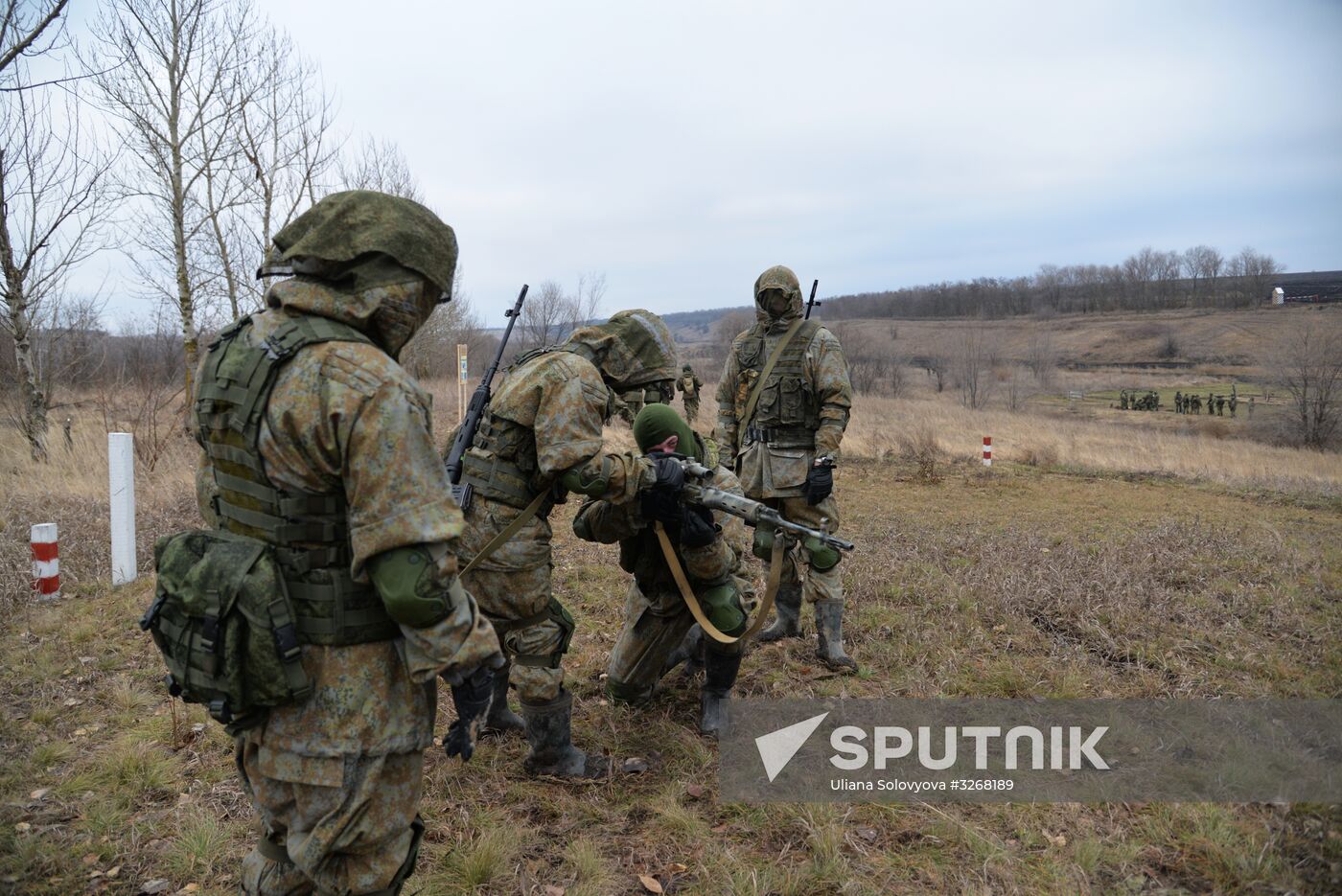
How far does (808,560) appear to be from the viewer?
5.43 meters

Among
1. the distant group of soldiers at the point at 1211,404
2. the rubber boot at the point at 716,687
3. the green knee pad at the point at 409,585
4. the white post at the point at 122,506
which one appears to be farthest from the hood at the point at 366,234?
the distant group of soldiers at the point at 1211,404

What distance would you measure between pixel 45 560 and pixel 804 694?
6054 mm

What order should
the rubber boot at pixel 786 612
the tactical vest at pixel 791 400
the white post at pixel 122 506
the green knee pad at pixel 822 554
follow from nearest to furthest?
the green knee pad at pixel 822 554 → the tactical vest at pixel 791 400 → the rubber boot at pixel 786 612 → the white post at pixel 122 506

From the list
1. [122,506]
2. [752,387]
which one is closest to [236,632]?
[752,387]

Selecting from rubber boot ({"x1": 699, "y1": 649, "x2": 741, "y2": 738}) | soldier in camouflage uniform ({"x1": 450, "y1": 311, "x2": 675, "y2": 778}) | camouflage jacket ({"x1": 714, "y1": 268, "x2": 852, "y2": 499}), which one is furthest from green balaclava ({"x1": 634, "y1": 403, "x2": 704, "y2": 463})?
camouflage jacket ({"x1": 714, "y1": 268, "x2": 852, "y2": 499})

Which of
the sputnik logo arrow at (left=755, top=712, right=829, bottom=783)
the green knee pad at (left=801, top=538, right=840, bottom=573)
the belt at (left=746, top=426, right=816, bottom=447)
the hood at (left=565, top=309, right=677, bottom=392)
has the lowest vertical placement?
the sputnik logo arrow at (left=755, top=712, right=829, bottom=783)

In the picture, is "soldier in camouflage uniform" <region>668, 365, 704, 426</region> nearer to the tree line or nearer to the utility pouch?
the utility pouch

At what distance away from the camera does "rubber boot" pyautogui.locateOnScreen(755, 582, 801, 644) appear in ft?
19.1

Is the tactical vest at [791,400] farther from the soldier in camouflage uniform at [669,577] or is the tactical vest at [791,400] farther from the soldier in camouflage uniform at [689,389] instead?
the soldier in camouflage uniform at [669,577]

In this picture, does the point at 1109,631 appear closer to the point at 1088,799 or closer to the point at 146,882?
the point at 1088,799

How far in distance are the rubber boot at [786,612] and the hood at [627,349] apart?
235 centimetres

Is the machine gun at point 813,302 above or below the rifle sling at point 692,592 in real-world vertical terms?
above

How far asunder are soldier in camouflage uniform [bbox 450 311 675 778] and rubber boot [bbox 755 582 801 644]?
2142 mm

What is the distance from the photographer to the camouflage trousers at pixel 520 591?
12.2 feet
